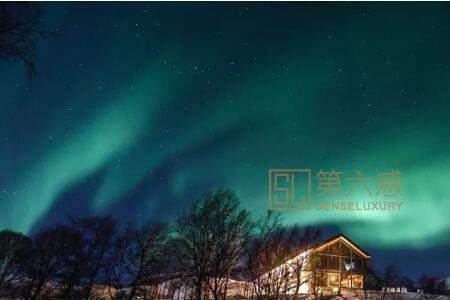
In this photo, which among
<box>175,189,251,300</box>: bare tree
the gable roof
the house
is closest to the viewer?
<box>175,189,251,300</box>: bare tree

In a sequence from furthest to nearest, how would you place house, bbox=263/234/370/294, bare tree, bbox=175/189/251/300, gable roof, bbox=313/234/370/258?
1. gable roof, bbox=313/234/370/258
2. house, bbox=263/234/370/294
3. bare tree, bbox=175/189/251/300

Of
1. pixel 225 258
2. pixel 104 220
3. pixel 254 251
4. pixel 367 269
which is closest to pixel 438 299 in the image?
pixel 367 269

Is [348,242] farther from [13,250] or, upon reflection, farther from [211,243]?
[13,250]

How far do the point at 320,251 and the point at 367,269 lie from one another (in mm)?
7991

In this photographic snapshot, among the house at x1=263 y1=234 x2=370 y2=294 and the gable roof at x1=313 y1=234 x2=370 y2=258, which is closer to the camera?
the house at x1=263 y1=234 x2=370 y2=294

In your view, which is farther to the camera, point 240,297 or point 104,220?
point 104,220

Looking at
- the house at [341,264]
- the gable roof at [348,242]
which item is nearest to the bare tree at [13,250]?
the house at [341,264]

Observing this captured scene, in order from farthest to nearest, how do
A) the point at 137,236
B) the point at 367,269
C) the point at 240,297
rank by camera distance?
the point at 367,269 < the point at 137,236 < the point at 240,297

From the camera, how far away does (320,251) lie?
41.7 m

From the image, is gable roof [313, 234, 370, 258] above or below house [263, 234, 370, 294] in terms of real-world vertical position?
above

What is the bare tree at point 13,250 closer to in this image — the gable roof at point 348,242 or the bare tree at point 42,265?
the bare tree at point 42,265

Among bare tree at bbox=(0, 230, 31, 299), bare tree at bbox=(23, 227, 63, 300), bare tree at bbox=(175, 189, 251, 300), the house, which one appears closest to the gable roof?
the house

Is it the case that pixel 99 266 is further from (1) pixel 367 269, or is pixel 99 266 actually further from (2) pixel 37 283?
(1) pixel 367 269

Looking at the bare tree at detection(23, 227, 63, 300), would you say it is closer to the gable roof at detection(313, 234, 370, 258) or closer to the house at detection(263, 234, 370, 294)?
the house at detection(263, 234, 370, 294)
